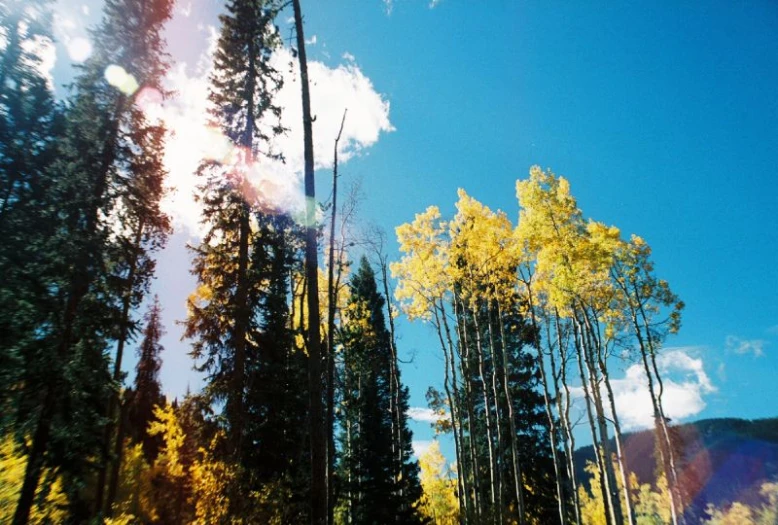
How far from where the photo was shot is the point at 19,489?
862 centimetres

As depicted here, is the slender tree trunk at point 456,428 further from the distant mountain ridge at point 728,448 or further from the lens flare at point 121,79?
the distant mountain ridge at point 728,448

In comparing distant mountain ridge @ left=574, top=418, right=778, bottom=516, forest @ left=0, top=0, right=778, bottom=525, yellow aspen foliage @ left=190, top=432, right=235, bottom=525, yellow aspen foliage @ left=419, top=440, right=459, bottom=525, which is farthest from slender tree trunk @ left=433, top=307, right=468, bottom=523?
distant mountain ridge @ left=574, top=418, right=778, bottom=516

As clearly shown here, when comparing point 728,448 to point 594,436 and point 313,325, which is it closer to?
point 594,436

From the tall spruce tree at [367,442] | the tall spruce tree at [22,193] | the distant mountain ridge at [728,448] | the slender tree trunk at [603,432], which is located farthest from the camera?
the distant mountain ridge at [728,448]

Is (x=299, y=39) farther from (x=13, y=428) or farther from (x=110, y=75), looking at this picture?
(x=13, y=428)

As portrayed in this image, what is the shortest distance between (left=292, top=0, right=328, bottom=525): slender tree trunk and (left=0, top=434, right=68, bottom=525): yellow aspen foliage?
232 inches

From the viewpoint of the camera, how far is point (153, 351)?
1789cm

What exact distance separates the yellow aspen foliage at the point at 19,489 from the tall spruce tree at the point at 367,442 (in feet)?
22.6

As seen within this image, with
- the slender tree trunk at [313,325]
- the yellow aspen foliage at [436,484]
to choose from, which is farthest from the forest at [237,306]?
the yellow aspen foliage at [436,484]

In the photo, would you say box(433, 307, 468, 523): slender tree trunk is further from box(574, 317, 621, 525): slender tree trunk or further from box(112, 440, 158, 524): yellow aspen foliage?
box(112, 440, 158, 524): yellow aspen foliage

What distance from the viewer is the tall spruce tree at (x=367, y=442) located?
16.0m

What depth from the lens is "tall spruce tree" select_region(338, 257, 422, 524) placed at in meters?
16.0

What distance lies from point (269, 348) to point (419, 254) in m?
6.01

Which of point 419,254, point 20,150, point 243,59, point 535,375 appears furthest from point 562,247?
point 20,150
